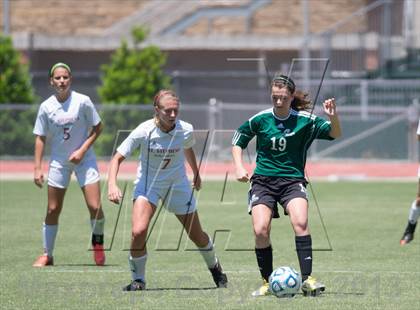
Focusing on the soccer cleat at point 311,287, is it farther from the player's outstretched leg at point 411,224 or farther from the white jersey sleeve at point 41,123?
the player's outstretched leg at point 411,224

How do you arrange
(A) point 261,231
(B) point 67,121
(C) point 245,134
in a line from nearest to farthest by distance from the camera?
1. (A) point 261,231
2. (C) point 245,134
3. (B) point 67,121

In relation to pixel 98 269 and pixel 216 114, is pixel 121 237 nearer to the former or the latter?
pixel 98 269

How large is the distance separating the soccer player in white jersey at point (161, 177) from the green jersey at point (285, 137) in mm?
701

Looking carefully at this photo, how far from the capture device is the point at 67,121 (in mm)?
12461

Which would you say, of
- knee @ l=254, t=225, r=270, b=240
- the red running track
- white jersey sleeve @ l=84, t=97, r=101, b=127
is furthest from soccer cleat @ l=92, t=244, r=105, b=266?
the red running track

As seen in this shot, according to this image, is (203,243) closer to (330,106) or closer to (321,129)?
(321,129)

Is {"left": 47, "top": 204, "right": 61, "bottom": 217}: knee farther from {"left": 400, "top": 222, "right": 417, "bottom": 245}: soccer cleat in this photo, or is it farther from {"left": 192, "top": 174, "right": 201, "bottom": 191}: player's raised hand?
{"left": 400, "top": 222, "right": 417, "bottom": 245}: soccer cleat

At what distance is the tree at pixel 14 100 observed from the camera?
32.2 metres

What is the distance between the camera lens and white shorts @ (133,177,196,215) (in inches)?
413

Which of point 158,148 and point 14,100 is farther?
point 14,100

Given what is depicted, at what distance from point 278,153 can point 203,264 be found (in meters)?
2.81

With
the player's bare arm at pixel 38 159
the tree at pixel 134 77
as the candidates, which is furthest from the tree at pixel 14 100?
the player's bare arm at pixel 38 159

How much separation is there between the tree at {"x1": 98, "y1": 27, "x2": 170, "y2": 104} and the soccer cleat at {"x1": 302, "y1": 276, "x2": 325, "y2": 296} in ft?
81.1

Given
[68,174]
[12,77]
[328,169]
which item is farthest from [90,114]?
[12,77]
